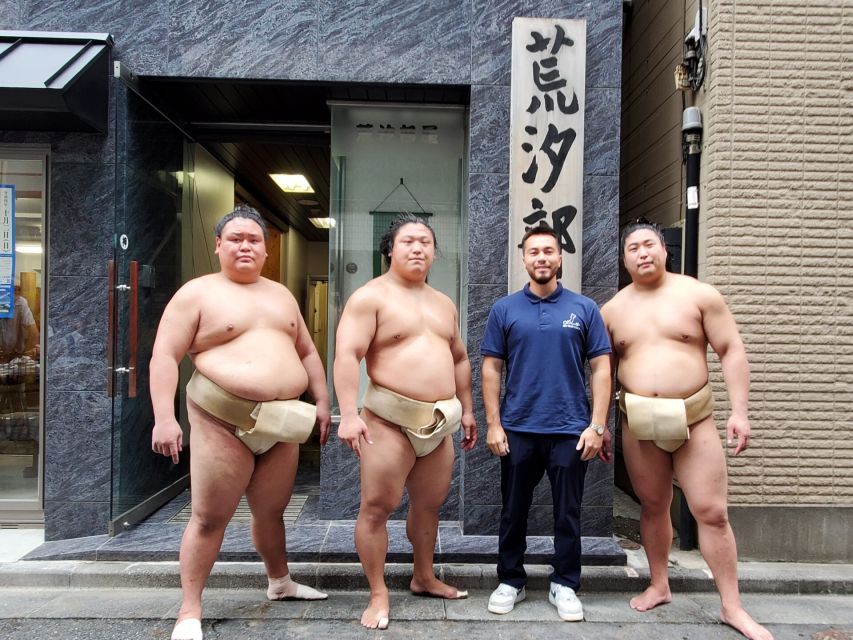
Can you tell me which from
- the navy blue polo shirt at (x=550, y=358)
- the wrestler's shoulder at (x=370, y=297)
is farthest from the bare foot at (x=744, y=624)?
the wrestler's shoulder at (x=370, y=297)

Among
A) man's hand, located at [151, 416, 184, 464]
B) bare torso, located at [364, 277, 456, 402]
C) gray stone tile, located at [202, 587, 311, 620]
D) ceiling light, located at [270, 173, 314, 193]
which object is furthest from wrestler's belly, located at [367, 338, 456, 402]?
ceiling light, located at [270, 173, 314, 193]

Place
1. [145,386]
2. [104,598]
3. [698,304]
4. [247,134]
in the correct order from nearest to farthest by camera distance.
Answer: [698,304]
[104,598]
[145,386]
[247,134]

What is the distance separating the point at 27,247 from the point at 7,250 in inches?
5.5

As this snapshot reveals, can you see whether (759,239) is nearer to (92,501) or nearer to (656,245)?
(656,245)

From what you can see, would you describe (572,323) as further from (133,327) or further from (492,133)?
(133,327)

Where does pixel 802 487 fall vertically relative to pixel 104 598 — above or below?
above

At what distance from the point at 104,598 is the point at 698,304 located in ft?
11.7

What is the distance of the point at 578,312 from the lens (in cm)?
318

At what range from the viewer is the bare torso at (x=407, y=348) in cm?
303

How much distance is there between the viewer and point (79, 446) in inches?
156

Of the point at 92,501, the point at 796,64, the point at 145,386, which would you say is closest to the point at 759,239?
the point at 796,64

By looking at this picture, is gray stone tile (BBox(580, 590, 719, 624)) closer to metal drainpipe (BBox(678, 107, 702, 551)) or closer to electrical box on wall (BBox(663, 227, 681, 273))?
metal drainpipe (BBox(678, 107, 702, 551))

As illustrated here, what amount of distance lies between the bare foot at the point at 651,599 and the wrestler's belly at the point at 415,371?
5.07ft

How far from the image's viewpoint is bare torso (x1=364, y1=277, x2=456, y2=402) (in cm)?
303
